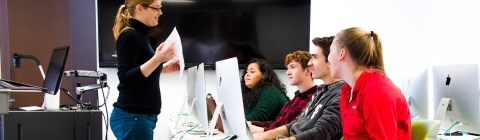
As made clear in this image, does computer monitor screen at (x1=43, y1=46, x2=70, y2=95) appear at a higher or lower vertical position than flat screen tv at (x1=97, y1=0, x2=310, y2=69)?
lower

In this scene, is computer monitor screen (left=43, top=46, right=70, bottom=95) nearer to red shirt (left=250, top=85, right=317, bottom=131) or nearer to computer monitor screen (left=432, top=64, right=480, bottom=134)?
red shirt (left=250, top=85, right=317, bottom=131)

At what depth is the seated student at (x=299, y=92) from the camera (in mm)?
2225

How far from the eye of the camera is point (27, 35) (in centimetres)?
324

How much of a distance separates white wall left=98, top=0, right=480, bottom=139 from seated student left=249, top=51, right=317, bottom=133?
1.37m

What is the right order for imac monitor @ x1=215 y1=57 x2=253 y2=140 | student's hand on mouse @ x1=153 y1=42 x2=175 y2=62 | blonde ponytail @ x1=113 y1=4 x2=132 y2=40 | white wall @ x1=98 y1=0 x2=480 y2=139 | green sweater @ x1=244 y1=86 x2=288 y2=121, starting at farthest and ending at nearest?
white wall @ x1=98 y1=0 x2=480 y2=139
green sweater @ x1=244 y1=86 x2=288 y2=121
blonde ponytail @ x1=113 y1=4 x2=132 y2=40
student's hand on mouse @ x1=153 y1=42 x2=175 y2=62
imac monitor @ x1=215 y1=57 x2=253 y2=140

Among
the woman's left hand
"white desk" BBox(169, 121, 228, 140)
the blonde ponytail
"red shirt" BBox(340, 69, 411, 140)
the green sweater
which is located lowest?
"white desk" BBox(169, 121, 228, 140)

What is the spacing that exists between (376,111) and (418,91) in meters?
0.97

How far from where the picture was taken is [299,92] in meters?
2.33

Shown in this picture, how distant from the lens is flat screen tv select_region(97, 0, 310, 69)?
3.46 m

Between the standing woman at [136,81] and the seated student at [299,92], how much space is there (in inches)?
25.1

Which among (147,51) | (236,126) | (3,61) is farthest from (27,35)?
(236,126)

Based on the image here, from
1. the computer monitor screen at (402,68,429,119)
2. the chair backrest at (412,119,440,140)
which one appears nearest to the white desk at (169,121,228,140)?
the chair backrest at (412,119,440,140)

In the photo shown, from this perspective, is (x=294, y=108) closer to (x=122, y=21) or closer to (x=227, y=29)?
(x=122, y=21)

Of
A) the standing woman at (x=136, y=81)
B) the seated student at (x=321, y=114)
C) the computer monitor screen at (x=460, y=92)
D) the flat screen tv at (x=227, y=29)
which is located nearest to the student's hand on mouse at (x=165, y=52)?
the standing woman at (x=136, y=81)
